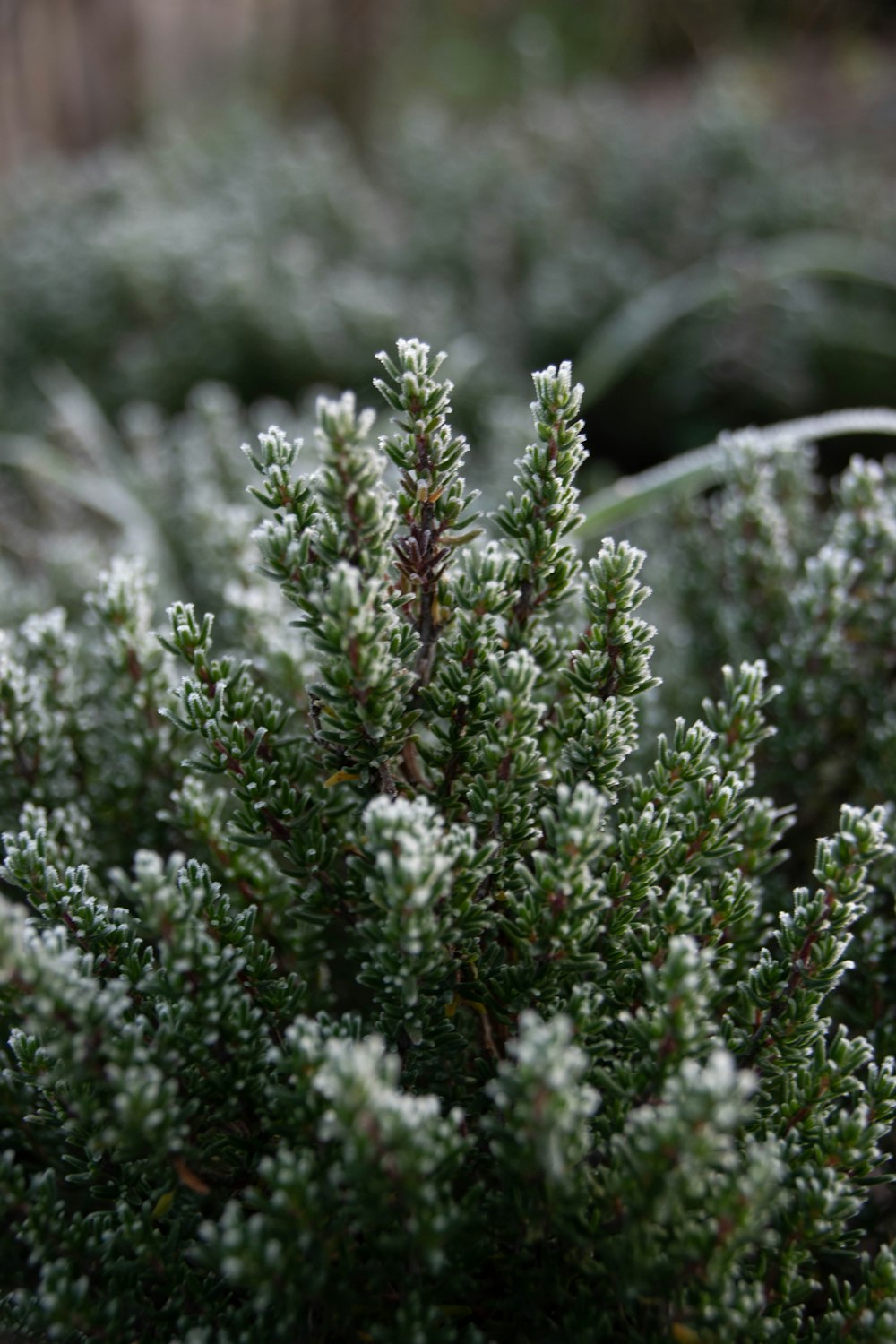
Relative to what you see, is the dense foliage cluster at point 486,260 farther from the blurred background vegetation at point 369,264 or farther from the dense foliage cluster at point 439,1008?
the dense foliage cluster at point 439,1008

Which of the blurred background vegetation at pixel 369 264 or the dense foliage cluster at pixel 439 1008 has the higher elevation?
the blurred background vegetation at pixel 369 264

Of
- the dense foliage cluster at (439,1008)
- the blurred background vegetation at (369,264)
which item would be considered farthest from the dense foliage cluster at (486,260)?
the dense foliage cluster at (439,1008)

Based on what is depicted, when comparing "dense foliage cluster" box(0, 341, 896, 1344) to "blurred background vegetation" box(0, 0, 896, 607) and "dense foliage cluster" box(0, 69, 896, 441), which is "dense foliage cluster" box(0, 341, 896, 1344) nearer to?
"blurred background vegetation" box(0, 0, 896, 607)

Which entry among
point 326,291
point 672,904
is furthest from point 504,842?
point 326,291

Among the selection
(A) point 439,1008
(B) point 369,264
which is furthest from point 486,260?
(A) point 439,1008

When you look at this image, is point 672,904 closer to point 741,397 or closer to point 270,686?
point 270,686

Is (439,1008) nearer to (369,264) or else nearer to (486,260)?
(486,260)
